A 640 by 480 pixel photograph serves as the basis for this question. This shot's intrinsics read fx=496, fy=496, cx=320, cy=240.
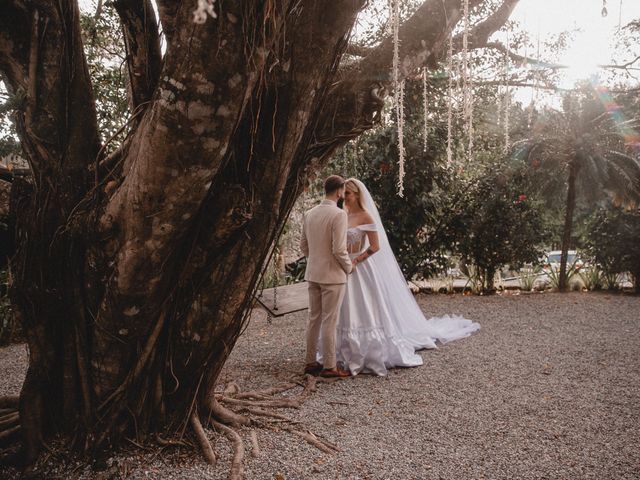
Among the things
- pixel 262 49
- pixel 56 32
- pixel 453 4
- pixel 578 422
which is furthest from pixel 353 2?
pixel 578 422

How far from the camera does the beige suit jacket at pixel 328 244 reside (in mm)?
4723

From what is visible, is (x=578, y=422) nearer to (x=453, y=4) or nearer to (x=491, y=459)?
(x=491, y=459)

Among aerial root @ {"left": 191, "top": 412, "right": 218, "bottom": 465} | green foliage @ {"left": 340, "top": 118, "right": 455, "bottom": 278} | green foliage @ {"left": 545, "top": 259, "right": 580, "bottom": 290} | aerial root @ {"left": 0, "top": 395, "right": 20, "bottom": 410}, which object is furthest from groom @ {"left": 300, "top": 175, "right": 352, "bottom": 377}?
green foliage @ {"left": 545, "top": 259, "right": 580, "bottom": 290}

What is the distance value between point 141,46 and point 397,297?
4077 millimetres

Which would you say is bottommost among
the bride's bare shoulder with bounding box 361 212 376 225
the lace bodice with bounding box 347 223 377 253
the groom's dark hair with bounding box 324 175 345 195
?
the lace bodice with bounding box 347 223 377 253

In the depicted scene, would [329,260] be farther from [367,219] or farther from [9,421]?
[9,421]

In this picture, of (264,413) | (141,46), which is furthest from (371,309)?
(141,46)

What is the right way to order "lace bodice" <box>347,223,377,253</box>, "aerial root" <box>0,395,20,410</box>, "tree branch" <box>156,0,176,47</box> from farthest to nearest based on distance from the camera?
"lace bodice" <box>347,223,377,253</box> → "aerial root" <box>0,395,20,410</box> → "tree branch" <box>156,0,176,47</box>

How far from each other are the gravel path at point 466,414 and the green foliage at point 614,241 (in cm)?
391

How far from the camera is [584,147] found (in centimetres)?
993

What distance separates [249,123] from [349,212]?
3.11 m

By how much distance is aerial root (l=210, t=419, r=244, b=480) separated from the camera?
2.69m

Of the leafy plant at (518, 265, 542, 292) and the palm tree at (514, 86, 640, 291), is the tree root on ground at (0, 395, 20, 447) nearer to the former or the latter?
the palm tree at (514, 86, 640, 291)

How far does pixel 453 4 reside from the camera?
3.16m
